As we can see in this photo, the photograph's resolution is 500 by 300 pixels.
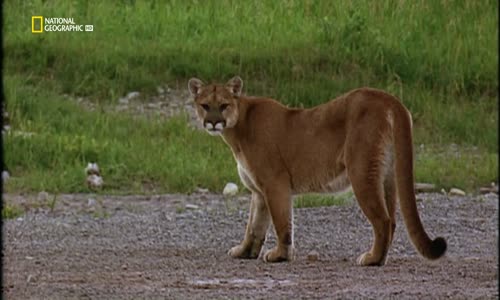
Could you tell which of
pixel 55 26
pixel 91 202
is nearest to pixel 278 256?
pixel 91 202

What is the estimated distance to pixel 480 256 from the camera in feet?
28.8

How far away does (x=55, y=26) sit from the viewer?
15305 mm

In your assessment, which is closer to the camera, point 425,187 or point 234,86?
point 234,86

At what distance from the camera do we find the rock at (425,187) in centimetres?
1191

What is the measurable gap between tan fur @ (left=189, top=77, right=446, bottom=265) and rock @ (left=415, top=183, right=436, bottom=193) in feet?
10.1

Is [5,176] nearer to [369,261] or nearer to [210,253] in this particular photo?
[210,253]

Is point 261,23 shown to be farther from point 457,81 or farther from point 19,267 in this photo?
point 19,267

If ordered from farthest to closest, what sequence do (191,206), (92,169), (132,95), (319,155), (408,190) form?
(132,95), (92,169), (191,206), (319,155), (408,190)

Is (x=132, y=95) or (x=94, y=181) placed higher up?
(x=94, y=181)

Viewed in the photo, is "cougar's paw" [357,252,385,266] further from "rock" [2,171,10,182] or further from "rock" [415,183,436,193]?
"rock" [2,171,10,182]

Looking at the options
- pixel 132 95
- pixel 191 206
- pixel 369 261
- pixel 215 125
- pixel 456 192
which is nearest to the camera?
pixel 369 261

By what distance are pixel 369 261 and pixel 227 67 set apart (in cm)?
648

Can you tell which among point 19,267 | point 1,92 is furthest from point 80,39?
point 19,267

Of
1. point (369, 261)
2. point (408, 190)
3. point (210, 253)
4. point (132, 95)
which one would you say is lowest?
point (132, 95)
